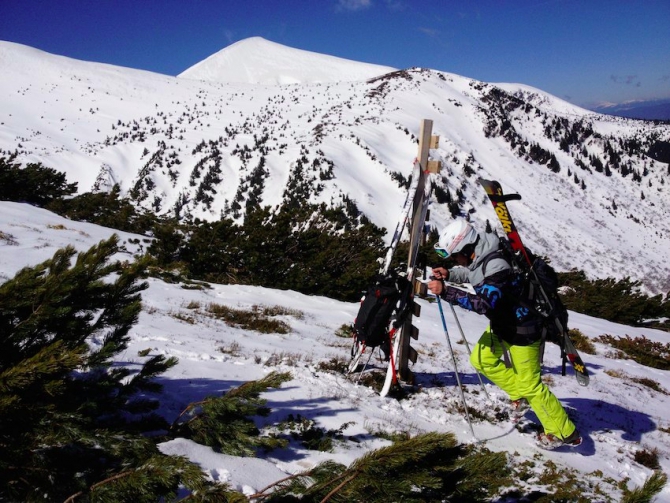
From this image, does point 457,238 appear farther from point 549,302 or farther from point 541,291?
point 549,302

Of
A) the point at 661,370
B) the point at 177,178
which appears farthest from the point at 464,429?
the point at 177,178

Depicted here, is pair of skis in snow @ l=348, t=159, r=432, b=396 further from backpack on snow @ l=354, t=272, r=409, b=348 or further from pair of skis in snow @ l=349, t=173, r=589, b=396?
backpack on snow @ l=354, t=272, r=409, b=348

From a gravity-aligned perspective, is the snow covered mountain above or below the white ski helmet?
above

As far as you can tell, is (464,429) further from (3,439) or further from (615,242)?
(615,242)

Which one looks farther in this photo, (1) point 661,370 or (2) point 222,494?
(1) point 661,370

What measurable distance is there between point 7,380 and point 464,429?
5.05 meters

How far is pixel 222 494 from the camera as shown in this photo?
74.4 inches

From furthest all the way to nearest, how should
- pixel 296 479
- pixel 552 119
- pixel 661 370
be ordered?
pixel 552 119
pixel 661 370
pixel 296 479

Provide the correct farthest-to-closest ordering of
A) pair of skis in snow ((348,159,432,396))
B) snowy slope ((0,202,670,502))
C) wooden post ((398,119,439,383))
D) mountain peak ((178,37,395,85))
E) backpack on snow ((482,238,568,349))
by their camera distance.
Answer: mountain peak ((178,37,395,85)) → pair of skis in snow ((348,159,432,396)) → wooden post ((398,119,439,383)) → backpack on snow ((482,238,568,349)) → snowy slope ((0,202,670,502))

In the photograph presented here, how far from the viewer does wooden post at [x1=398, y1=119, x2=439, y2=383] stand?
593cm

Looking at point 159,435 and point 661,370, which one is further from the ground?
point 159,435

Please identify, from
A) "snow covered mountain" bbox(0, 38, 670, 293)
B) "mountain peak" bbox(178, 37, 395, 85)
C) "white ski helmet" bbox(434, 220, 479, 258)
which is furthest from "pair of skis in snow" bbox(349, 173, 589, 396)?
"mountain peak" bbox(178, 37, 395, 85)

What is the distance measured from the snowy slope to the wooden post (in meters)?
0.44

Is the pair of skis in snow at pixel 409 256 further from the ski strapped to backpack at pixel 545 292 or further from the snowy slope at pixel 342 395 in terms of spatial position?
the ski strapped to backpack at pixel 545 292
